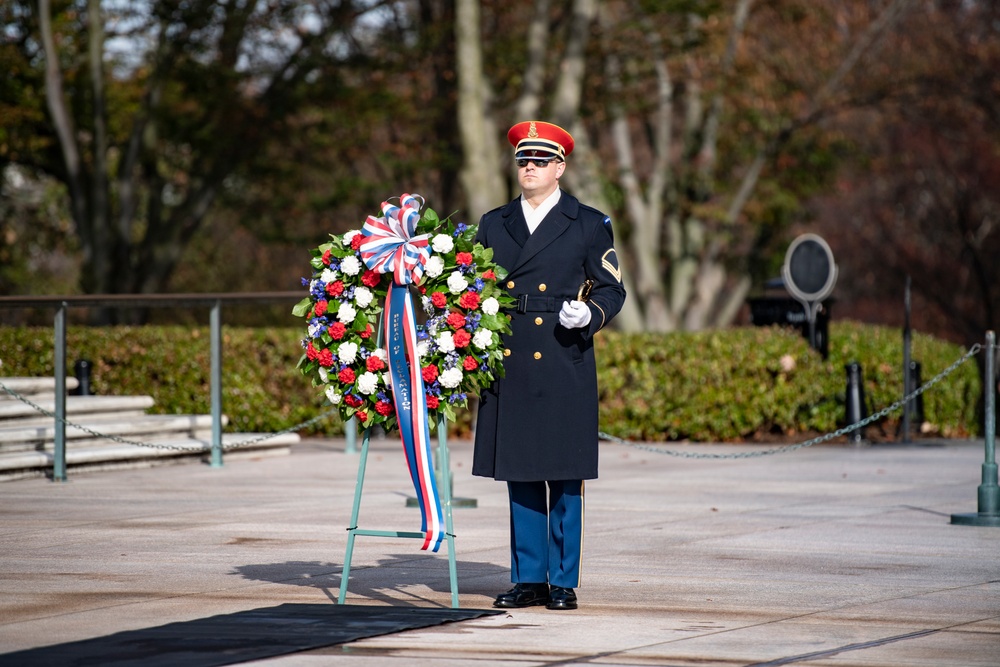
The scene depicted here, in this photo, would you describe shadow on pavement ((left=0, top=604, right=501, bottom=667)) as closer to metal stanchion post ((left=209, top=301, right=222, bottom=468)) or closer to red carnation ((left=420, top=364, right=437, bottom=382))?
red carnation ((left=420, top=364, right=437, bottom=382))

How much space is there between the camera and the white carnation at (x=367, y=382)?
7.10 meters

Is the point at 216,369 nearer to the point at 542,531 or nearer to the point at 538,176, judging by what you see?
the point at 542,531

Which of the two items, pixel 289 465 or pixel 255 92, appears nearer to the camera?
pixel 289 465

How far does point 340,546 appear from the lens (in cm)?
948

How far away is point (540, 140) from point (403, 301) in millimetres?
950

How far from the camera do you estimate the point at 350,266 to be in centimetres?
708

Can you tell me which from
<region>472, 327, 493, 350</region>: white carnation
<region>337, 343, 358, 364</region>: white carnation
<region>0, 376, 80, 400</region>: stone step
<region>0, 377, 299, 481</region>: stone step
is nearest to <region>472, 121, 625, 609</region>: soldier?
<region>472, 327, 493, 350</region>: white carnation

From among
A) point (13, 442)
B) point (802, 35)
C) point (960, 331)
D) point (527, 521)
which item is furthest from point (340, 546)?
point (960, 331)

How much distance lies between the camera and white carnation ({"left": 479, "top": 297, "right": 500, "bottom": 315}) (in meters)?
6.93

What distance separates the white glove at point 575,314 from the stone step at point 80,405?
28.8ft

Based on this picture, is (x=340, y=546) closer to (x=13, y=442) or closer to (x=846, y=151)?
(x=13, y=442)

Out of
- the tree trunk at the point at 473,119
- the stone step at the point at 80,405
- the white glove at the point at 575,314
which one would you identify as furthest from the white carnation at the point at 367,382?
the tree trunk at the point at 473,119

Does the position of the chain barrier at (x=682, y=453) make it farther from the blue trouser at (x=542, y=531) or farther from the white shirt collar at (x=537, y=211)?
the white shirt collar at (x=537, y=211)

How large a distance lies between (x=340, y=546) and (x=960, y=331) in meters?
30.7
